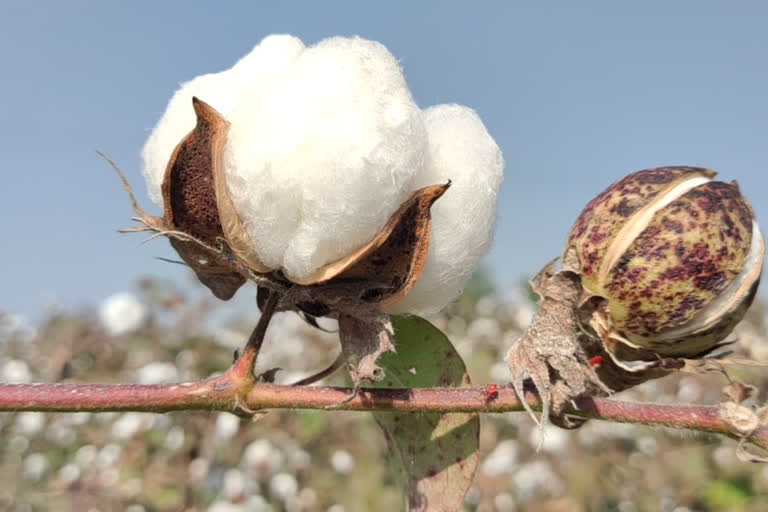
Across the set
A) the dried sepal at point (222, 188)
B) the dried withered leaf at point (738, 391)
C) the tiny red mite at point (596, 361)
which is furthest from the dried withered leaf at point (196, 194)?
the dried withered leaf at point (738, 391)

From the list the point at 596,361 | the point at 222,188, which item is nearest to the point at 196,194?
the point at 222,188

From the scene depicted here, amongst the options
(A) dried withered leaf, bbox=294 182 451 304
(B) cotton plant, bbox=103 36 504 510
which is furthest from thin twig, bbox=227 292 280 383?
(A) dried withered leaf, bbox=294 182 451 304

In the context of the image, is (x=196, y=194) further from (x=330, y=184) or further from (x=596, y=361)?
(x=596, y=361)

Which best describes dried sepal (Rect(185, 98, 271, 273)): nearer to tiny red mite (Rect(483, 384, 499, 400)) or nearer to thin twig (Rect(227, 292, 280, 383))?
thin twig (Rect(227, 292, 280, 383))

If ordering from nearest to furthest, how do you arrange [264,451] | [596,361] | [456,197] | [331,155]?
[331,155] → [456,197] → [596,361] → [264,451]

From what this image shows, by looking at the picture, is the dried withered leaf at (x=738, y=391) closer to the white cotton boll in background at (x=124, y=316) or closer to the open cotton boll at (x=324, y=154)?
the open cotton boll at (x=324, y=154)

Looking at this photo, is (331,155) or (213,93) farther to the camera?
(213,93)

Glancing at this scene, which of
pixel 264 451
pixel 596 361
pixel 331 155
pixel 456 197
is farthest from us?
pixel 264 451
